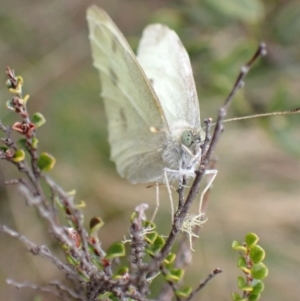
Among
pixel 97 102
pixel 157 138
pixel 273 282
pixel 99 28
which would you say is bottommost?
pixel 157 138

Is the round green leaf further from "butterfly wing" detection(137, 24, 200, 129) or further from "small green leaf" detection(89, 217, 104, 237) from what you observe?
"butterfly wing" detection(137, 24, 200, 129)

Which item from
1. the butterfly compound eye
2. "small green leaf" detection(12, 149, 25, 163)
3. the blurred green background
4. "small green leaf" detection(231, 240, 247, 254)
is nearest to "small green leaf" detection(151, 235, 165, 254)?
"small green leaf" detection(231, 240, 247, 254)

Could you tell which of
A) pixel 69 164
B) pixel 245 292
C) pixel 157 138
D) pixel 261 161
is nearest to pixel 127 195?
pixel 69 164

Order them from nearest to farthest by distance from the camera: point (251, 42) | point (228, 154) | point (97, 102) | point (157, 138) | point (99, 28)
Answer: point (157, 138) < point (99, 28) < point (251, 42) < point (97, 102) < point (228, 154)

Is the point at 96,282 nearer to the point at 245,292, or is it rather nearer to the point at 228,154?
the point at 245,292

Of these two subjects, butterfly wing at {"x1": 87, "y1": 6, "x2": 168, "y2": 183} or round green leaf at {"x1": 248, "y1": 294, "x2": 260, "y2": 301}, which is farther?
butterfly wing at {"x1": 87, "y1": 6, "x2": 168, "y2": 183}

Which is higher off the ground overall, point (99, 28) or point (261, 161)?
point (261, 161)

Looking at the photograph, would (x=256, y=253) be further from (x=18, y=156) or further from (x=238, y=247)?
(x=18, y=156)
